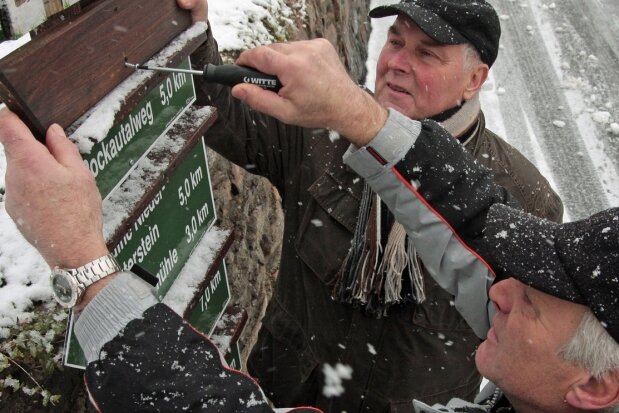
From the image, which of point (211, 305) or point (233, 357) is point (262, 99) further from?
point (233, 357)

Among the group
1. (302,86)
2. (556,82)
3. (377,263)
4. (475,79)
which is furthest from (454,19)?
(556,82)

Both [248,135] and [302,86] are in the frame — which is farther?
[248,135]

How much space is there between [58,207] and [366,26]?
8.00m

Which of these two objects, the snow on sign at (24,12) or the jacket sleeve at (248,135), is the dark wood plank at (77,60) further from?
the jacket sleeve at (248,135)

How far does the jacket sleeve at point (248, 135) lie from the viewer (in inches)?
99.6

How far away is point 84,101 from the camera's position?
62.0 inches

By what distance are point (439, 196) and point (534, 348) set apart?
0.57 metres

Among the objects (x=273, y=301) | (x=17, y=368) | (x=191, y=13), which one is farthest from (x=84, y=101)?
(x=273, y=301)

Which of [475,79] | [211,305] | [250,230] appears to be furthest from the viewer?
[250,230]

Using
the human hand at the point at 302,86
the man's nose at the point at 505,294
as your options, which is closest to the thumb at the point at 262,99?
the human hand at the point at 302,86

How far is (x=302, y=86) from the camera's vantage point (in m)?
1.60

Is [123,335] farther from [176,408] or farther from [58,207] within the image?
[58,207]

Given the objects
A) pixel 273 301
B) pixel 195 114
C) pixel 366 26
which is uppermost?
pixel 195 114

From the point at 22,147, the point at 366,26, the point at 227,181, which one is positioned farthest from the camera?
the point at 366,26
